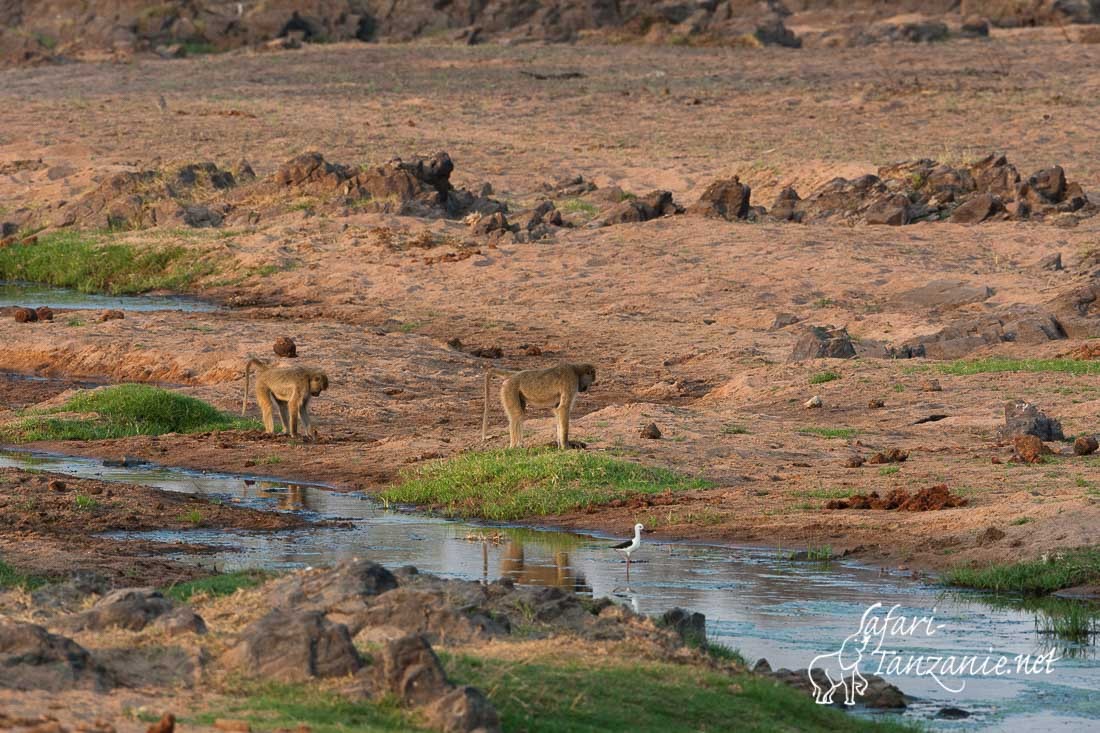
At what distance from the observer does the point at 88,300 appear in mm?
26328

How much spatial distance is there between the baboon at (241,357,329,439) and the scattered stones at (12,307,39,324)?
22.6 feet

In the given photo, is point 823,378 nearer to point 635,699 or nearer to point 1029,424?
point 1029,424

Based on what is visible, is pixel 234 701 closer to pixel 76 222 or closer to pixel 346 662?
pixel 346 662

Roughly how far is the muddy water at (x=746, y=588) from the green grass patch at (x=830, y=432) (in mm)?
3489

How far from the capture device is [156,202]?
3034 cm

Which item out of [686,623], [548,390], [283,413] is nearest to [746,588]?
[686,623]

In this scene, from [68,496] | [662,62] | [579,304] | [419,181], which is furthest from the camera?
[662,62]

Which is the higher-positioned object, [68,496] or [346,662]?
[346,662]

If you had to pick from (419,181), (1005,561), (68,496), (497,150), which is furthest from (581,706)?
(497,150)

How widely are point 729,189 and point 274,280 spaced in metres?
7.04

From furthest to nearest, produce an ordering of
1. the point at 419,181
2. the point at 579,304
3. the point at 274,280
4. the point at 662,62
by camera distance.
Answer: the point at 662,62, the point at 419,181, the point at 274,280, the point at 579,304

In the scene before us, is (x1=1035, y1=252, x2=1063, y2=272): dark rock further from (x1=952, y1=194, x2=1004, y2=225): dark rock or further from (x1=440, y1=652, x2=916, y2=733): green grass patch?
(x1=440, y1=652, x2=916, y2=733): green grass patch

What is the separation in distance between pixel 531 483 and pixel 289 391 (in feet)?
10.5

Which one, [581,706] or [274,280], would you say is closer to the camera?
[581,706]
